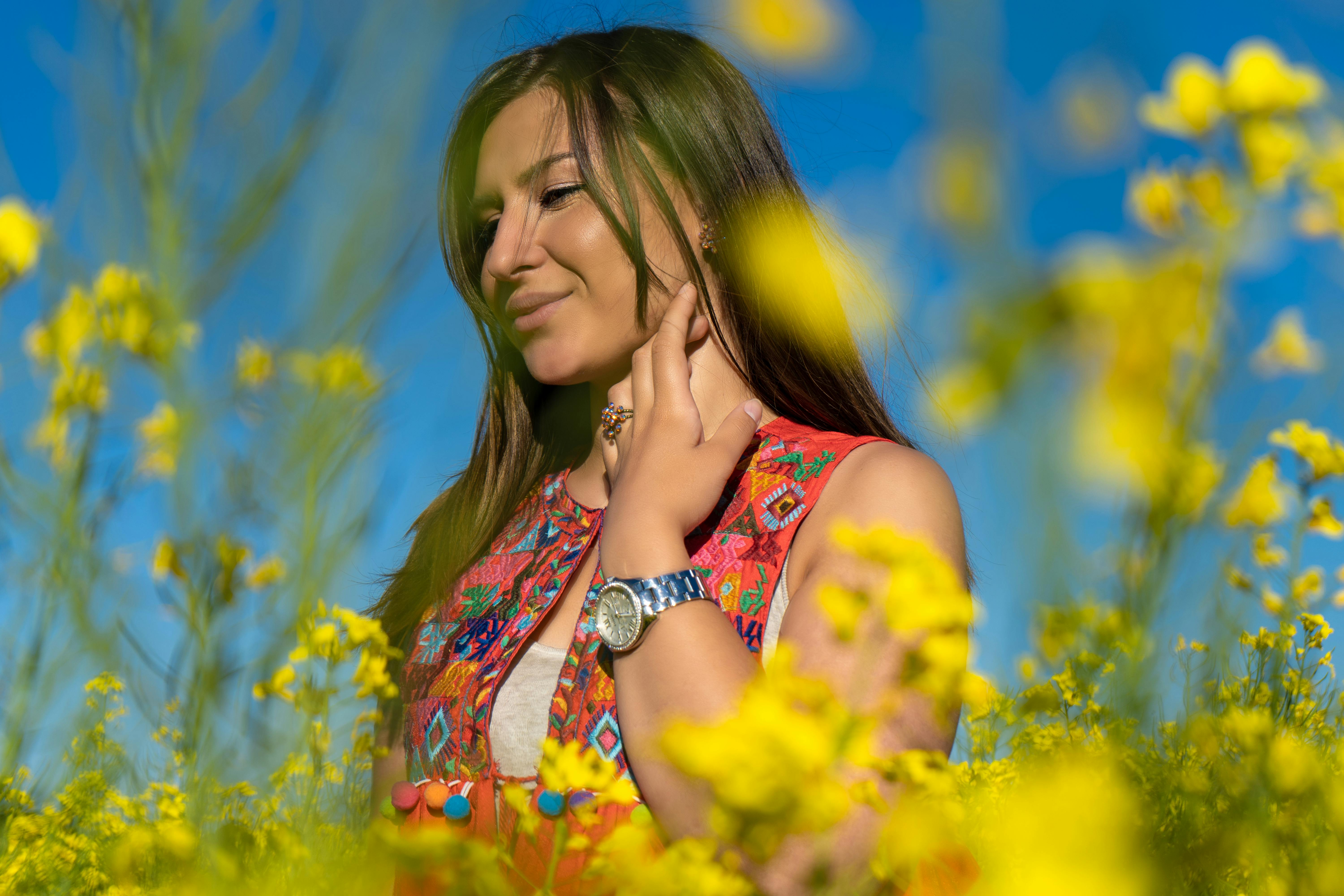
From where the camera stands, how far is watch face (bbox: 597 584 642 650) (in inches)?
36.6

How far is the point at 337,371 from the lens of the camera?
1.22ft

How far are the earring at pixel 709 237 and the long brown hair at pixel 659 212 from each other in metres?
0.01

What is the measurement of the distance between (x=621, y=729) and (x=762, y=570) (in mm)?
302

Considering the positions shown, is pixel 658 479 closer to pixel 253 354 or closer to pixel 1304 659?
pixel 253 354

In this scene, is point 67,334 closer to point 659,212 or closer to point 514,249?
point 514,249

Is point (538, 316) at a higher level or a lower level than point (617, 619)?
higher

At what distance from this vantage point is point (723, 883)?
1.71 feet

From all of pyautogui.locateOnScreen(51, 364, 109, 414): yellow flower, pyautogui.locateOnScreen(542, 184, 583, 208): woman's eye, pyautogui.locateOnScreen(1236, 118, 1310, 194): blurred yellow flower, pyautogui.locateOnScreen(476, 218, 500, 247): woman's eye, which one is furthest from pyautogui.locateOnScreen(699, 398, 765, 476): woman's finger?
pyautogui.locateOnScreen(1236, 118, 1310, 194): blurred yellow flower

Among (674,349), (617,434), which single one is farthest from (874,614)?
(617,434)

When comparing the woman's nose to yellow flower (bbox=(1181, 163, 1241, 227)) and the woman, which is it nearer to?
the woman

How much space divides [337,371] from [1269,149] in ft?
1.21

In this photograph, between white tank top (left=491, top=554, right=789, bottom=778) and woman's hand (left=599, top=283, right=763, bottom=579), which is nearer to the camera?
woman's hand (left=599, top=283, right=763, bottom=579)

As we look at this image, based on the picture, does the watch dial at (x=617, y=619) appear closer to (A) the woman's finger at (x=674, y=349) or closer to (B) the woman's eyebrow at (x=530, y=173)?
(A) the woman's finger at (x=674, y=349)

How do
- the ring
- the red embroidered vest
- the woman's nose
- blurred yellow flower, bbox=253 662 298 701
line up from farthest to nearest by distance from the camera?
the ring, the woman's nose, the red embroidered vest, blurred yellow flower, bbox=253 662 298 701
